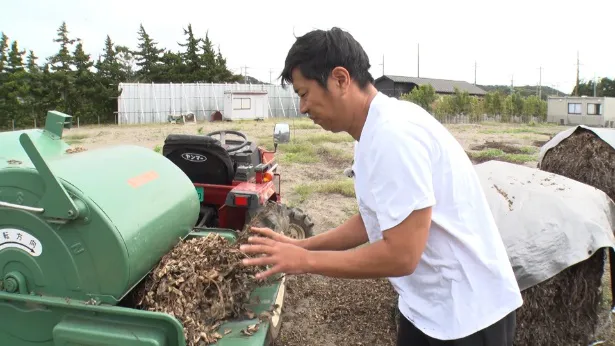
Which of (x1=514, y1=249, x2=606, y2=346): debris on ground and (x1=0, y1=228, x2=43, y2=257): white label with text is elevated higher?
(x1=0, y1=228, x2=43, y2=257): white label with text

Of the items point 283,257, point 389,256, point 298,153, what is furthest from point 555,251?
point 298,153

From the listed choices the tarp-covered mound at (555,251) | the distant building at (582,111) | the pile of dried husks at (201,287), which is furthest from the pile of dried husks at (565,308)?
the distant building at (582,111)

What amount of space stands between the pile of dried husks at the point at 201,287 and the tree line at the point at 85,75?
27.6 m

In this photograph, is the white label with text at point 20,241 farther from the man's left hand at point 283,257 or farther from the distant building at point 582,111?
the distant building at point 582,111

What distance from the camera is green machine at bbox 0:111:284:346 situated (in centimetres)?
167

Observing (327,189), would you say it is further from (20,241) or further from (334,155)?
(20,241)

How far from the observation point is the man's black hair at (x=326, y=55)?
137cm

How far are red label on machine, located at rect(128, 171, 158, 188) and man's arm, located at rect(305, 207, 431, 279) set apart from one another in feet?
3.44

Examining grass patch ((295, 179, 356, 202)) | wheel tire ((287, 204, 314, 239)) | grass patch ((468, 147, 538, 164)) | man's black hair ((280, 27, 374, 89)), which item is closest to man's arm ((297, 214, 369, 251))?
man's black hair ((280, 27, 374, 89))

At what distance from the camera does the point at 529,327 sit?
3137 mm

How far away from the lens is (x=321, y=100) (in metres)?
1.41

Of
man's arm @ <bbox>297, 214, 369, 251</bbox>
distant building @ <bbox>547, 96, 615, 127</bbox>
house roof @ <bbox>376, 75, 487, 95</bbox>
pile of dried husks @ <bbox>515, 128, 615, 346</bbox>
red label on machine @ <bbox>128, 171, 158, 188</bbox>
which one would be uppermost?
house roof @ <bbox>376, 75, 487, 95</bbox>

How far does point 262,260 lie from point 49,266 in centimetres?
95

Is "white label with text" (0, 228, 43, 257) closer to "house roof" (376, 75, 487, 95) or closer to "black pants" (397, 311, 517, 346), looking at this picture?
"black pants" (397, 311, 517, 346)
